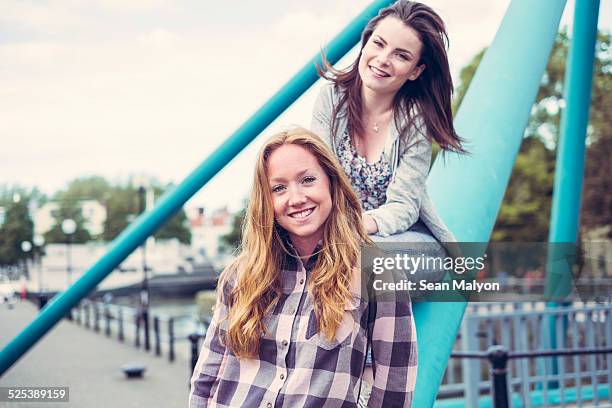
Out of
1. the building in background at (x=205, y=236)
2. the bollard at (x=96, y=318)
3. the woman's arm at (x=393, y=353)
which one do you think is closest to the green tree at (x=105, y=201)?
the bollard at (x=96, y=318)

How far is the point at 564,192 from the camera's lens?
18.4 feet

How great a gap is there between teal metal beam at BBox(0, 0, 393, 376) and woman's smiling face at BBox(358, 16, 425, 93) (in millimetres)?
367

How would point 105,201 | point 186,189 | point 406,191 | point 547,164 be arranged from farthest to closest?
point 547,164, point 105,201, point 186,189, point 406,191

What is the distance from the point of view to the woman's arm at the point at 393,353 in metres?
1.91

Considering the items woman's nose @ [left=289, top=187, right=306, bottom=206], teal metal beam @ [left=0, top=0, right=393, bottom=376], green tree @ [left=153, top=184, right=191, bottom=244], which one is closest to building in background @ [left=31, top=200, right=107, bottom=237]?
teal metal beam @ [left=0, top=0, right=393, bottom=376]

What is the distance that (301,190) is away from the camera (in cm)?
209

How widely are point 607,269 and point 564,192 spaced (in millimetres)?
1013

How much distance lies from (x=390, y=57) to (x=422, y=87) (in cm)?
19

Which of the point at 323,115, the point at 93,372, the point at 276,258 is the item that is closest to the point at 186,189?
the point at 323,115

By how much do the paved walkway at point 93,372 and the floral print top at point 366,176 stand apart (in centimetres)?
209

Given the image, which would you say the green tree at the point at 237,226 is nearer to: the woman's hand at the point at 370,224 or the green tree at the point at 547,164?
the woman's hand at the point at 370,224

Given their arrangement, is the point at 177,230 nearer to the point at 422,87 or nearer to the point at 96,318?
the point at 96,318

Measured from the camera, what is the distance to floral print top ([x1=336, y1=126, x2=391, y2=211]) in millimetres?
2775

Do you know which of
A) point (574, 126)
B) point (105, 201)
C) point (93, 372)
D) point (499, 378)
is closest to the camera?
point (499, 378)
